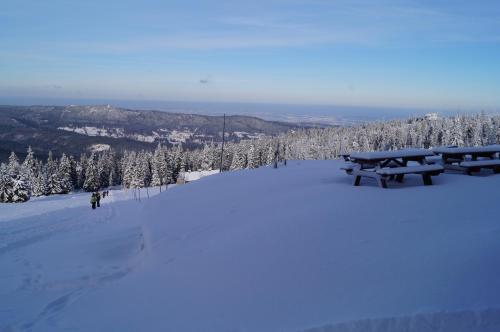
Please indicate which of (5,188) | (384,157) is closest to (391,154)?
(384,157)

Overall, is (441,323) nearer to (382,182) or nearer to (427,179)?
(382,182)

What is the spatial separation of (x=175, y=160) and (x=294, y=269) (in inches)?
3278

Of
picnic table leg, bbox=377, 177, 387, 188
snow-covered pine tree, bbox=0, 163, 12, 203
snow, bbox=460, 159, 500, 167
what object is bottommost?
snow-covered pine tree, bbox=0, 163, 12, 203

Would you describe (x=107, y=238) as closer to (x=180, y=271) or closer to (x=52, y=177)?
(x=180, y=271)

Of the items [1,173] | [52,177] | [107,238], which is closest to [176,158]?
[52,177]

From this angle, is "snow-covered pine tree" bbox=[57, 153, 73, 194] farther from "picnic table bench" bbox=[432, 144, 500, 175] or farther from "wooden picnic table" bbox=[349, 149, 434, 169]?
"picnic table bench" bbox=[432, 144, 500, 175]

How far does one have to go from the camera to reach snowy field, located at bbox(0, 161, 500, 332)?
14.4ft

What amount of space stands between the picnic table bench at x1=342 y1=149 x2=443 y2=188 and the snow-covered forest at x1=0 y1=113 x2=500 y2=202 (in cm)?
3633

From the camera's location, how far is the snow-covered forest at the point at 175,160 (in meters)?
65.4

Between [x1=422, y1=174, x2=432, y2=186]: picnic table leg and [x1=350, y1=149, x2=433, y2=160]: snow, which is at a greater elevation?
[x1=350, y1=149, x2=433, y2=160]: snow

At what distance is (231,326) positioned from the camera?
4754 millimetres

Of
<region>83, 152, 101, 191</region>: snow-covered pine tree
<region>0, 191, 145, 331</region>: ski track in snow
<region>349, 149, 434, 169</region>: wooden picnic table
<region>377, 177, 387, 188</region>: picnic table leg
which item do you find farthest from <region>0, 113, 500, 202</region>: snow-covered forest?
<region>377, 177, 387, 188</region>: picnic table leg

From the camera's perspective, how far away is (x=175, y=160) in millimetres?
87062

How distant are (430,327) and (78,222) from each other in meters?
18.4
